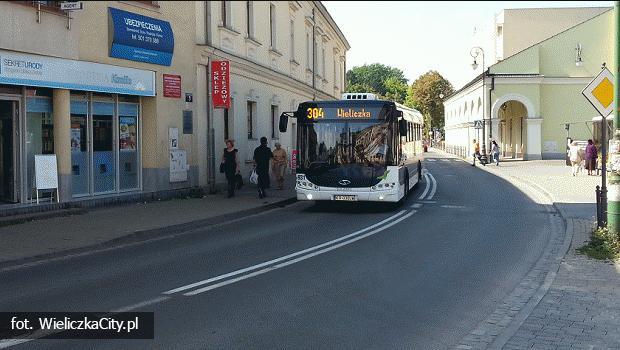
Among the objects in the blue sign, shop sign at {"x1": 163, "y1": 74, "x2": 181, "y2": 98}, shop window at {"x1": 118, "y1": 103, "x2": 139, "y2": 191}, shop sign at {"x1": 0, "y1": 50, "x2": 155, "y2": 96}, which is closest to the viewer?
shop sign at {"x1": 0, "y1": 50, "x2": 155, "y2": 96}

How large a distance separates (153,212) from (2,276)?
705 centimetres

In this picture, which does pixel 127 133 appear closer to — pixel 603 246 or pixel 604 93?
pixel 604 93

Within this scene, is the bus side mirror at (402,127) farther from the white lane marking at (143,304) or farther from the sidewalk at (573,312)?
the white lane marking at (143,304)

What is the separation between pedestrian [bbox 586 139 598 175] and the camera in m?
30.5

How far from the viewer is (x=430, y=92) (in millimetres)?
92250

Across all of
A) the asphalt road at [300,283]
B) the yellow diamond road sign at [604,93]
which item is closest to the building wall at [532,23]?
the asphalt road at [300,283]

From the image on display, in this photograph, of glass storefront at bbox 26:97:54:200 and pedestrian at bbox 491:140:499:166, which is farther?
pedestrian at bbox 491:140:499:166

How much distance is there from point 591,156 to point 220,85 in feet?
60.8

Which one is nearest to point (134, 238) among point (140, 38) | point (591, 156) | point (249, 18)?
point (140, 38)

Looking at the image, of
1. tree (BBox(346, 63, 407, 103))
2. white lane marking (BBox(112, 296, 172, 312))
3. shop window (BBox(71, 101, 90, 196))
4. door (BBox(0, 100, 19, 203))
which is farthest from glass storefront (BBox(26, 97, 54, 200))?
tree (BBox(346, 63, 407, 103))

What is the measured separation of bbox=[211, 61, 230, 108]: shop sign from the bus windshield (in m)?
5.11

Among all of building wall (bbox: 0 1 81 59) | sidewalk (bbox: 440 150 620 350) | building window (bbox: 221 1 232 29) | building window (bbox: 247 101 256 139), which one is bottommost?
sidewalk (bbox: 440 150 620 350)

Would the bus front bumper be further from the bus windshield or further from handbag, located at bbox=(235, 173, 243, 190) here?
handbag, located at bbox=(235, 173, 243, 190)

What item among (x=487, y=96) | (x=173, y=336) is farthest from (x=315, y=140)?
(x=487, y=96)
